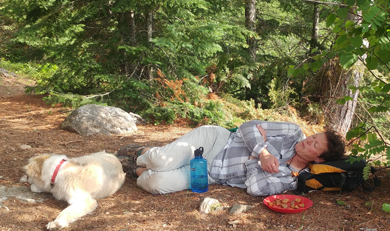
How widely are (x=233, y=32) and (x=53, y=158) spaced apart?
5.85 m

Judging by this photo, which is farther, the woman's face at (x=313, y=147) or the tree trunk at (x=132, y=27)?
the tree trunk at (x=132, y=27)

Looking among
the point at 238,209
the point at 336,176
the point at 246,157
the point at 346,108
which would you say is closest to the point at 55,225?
the point at 238,209

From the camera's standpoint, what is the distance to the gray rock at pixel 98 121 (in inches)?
235

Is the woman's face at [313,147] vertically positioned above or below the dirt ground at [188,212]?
above

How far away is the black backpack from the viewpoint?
10.7ft

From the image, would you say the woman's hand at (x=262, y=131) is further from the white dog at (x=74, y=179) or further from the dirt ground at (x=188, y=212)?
the white dog at (x=74, y=179)

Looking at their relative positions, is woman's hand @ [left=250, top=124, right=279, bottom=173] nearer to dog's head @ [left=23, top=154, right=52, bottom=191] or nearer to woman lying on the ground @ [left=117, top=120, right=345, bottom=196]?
woman lying on the ground @ [left=117, top=120, right=345, bottom=196]

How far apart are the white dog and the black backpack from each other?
85.0 inches

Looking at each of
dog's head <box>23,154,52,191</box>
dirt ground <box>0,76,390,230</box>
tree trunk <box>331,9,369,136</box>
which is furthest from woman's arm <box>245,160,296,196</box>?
tree trunk <box>331,9,369,136</box>

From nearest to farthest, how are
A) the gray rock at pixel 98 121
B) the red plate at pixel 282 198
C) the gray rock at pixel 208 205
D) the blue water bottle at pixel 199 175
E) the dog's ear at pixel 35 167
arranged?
the red plate at pixel 282 198, the gray rock at pixel 208 205, the dog's ear at pixel 35 167, the blue water bottle at pixel 199 175, the gray rock at pixel 98 121

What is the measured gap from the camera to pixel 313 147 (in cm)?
332

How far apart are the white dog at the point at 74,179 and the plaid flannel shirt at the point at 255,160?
124cm

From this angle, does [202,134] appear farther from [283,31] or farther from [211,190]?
[283,31]

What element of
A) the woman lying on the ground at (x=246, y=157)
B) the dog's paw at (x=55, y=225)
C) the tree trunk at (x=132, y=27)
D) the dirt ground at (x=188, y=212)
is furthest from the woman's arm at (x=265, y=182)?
the tree trunk at (x=132, y=27)
